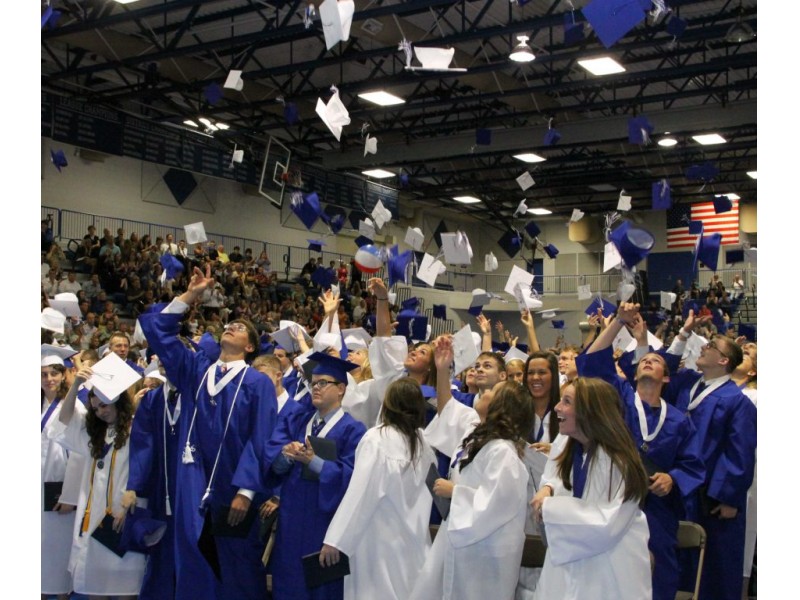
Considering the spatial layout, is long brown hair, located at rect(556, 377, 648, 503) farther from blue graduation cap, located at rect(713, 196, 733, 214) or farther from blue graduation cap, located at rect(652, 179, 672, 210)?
blue graduation cap, located at rect(652, 179, 672, 210)

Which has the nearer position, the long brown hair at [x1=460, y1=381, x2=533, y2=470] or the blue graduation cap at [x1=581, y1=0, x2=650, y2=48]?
the long brown hair at [x1=460, y1=381, x2=533, y2=470]

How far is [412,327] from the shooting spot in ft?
27.8

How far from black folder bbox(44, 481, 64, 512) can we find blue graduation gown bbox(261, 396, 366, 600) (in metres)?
1.85

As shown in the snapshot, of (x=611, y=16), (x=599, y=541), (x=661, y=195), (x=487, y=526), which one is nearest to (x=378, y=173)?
(x=661, y=195)

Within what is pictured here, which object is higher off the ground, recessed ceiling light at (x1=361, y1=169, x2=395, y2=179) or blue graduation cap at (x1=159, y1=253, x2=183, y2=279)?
recessed ceiling light at (x1=361, y1=169, x2=395, y2=179)

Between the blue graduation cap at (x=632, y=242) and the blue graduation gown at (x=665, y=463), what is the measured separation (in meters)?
1.66

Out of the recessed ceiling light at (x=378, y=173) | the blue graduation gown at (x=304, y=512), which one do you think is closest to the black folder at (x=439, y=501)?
the blue graduation gown at (x=304, y=512)

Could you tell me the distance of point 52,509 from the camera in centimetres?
628

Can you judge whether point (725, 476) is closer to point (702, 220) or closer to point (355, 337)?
point (355, 337)

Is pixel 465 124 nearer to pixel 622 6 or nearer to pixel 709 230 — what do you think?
pixel 709 230

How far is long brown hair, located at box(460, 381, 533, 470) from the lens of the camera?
4.55 metres

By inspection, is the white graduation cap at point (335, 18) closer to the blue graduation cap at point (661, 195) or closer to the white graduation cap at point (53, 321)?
the white graduation cap at point (53, 321)

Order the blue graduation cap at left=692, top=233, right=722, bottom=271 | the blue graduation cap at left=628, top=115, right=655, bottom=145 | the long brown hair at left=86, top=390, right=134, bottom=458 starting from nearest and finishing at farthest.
Answer: the long brown hair at left=86, top=390, right=134, bottom=458 < the blue graduation cap at left=692, top=233, right=722, bottom=271 < the blue graduation cap at left=628, top=115, right=655, bottom=145

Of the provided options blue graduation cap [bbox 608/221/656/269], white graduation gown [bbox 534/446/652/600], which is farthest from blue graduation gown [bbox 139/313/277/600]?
blue graduation cap [bbox 608/221/656/269]
